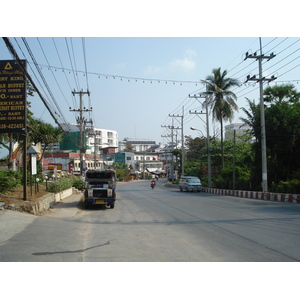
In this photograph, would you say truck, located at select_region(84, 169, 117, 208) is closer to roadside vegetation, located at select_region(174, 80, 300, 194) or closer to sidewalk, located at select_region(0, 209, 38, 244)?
sidewalk, located at select_region(0, 209, 38, 244)

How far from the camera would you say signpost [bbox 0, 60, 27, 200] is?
14.6 meters

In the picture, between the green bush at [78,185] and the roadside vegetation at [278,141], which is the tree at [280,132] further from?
the green bush at [78,185]

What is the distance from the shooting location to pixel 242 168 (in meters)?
43.5

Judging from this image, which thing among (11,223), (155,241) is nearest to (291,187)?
(155,241)

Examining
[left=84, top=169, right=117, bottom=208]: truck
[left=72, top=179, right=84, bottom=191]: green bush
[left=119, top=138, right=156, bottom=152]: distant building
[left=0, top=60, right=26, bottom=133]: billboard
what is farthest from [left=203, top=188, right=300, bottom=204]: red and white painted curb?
[left=119, top=138, right=156, bottom=152]: distant building

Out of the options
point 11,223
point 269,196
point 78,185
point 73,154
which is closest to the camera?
point 11,223

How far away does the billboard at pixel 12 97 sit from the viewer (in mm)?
14641

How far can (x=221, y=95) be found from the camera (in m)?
41.5

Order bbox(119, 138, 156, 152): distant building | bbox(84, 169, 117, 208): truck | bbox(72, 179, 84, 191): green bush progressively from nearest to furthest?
bbox(84, 169, 117, 208): truck < bbox(72, 179, 84, 191): green bush < bbox(119, 138, 156, 152): distant building

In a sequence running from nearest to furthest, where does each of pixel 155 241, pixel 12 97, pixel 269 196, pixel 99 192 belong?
pixel 155 241
pixel 12 97
pixel 99 192
pixel 269 196

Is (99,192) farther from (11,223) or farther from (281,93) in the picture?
(281,93)

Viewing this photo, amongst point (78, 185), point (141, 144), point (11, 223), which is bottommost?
point (78, 185)

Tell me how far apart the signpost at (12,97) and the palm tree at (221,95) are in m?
29.6

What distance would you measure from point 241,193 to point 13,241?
85.7 ft
